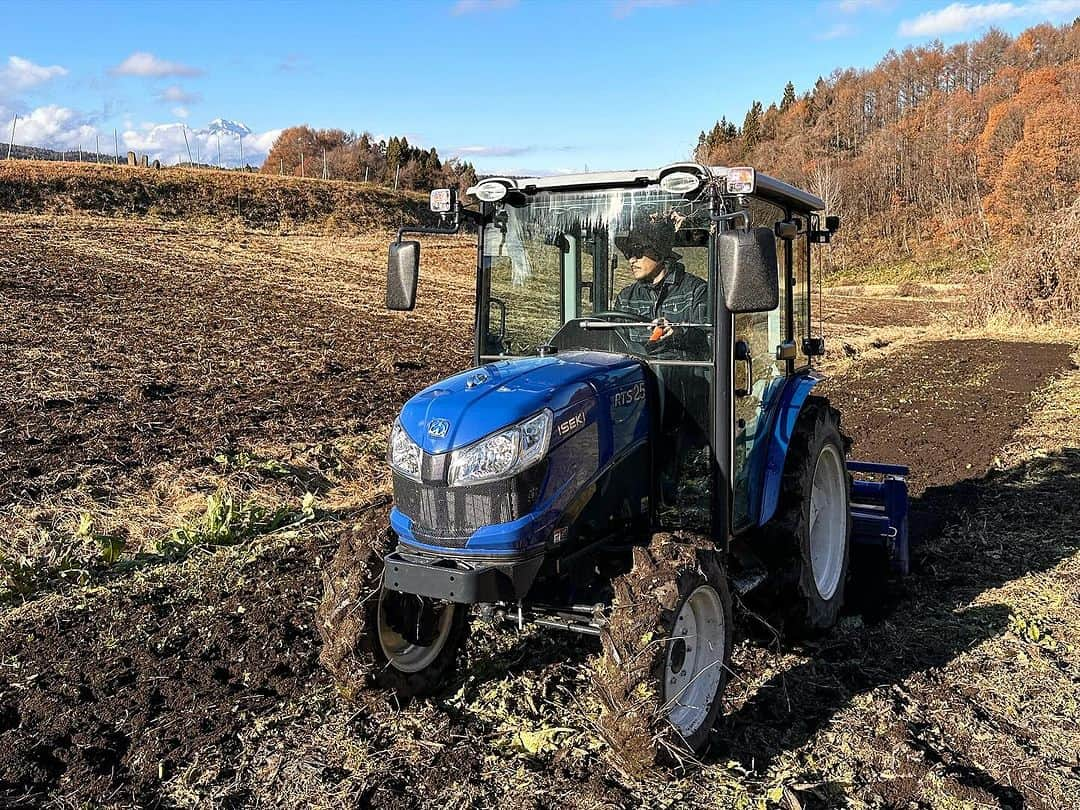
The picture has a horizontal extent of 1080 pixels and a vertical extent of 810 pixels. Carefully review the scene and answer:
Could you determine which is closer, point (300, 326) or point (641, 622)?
point (641, 622)

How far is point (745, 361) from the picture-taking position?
4.78 metres

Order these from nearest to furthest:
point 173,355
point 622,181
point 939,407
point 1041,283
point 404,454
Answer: point 404,454, point 622,181, point 939,407, point 173,355, point 1041,283

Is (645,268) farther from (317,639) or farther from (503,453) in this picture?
(317,639)

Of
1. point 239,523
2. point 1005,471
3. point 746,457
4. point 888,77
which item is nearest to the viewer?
point 746,457

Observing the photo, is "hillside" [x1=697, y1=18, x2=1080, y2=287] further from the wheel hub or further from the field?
the wheel hub

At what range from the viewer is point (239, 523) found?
7.00 meters

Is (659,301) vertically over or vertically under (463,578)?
over

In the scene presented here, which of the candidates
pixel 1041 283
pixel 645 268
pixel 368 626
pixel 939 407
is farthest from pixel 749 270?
pixel 1041 283

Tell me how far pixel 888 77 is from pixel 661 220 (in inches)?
3185

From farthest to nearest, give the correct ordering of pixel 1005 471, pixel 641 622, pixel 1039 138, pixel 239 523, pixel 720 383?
pixel 1039 138
pixel 1005 471
pixel 239 523
pixel 720 383
pixel 641 622

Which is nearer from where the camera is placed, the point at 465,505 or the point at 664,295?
the point at 465,505

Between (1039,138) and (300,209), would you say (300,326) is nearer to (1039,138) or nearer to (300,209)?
(300,209)

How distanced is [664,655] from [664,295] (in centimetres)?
178

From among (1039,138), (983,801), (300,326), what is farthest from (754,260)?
(1039,138)
